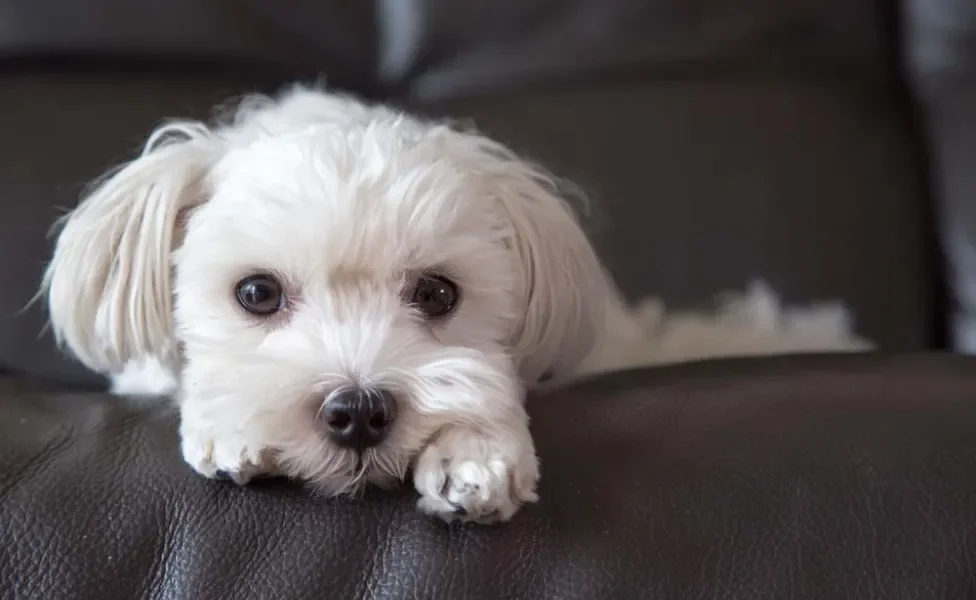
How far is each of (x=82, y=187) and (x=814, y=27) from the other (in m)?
1.32

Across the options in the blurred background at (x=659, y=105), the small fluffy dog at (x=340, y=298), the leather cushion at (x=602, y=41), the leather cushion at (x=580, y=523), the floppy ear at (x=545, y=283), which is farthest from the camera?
the leather cushion at (x=602, y=41)

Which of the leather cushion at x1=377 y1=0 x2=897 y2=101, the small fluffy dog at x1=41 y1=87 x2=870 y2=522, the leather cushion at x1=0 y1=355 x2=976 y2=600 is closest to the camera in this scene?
the leather cushion at x1=0 y1=355 x2=976 y2=600

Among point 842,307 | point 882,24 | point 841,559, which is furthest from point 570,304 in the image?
point 882,24

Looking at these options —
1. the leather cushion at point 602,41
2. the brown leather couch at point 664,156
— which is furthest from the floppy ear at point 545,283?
the leather cushion at point 602,41

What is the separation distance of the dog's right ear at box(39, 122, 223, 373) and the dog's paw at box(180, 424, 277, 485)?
0.30 meters

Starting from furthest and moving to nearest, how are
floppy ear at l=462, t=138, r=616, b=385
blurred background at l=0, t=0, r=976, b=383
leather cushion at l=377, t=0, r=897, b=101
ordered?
leather cushion at l=377, t=0, r=897, b=101 < blurred background at l=0, t=0, r=976, b=383 < floppy ear at l=462, t=138, r=616, b=385

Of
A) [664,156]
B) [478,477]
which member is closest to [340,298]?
[478,477]

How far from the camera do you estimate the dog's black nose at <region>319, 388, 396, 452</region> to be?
940 mm

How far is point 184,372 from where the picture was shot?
1.14 metres

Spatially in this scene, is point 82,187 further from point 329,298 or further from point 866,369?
point 866,369

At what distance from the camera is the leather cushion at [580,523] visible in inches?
31.5

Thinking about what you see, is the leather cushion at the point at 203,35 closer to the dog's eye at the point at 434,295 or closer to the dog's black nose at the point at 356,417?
the dog's eye at the point at 434,295

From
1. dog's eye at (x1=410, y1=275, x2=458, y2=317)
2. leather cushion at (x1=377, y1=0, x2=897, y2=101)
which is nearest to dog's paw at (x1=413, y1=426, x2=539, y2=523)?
dog's eye at (x1=410, y1=275, x2=458, y2=317)

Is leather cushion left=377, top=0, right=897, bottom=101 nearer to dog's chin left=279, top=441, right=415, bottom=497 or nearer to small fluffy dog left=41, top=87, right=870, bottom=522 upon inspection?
small fluffy dog left=41, top=87, right=870, bottom=522
